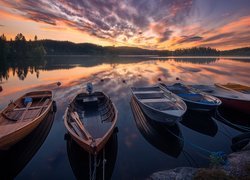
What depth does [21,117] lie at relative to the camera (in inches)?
480


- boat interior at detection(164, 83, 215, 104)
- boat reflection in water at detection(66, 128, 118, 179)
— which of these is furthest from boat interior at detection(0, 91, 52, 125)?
boat interior at detection(164, 83, 215, 104)

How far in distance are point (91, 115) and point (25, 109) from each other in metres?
5.92

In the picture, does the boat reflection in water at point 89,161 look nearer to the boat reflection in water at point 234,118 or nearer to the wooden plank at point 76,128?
the wooden plank at point 76,128

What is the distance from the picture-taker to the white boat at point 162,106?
37.4 feet

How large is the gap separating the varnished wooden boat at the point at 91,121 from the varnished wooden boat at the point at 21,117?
7.88 ft

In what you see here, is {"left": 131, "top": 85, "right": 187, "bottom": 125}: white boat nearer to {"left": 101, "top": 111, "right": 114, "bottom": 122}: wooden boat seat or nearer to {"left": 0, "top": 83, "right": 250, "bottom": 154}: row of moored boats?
{"left": 0, "top": 83, "right": 250, "bottom": 154}: row of moored boats

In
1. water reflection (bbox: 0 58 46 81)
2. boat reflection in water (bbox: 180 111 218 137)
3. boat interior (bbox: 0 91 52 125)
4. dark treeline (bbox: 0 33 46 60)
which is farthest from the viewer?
dark treeline (bbox: 0 33 46 60)

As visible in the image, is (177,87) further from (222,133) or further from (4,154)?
(4,154)

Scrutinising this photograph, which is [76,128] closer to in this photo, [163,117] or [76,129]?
[76,129]

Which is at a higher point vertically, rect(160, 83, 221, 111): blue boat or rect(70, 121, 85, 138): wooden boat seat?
rect(70, 121, 85, 138): wooden boat seat

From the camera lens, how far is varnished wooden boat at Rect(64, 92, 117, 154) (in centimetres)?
784

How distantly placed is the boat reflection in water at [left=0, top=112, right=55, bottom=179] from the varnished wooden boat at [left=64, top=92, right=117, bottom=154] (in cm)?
299

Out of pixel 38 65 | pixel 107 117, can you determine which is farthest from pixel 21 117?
pixel 38 65

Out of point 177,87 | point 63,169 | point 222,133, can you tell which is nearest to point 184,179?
point 63,169
